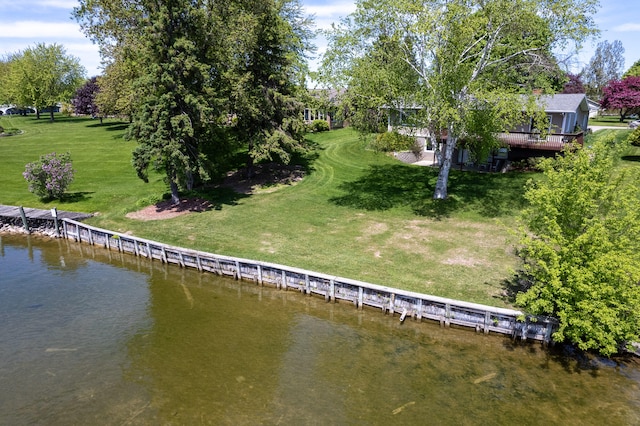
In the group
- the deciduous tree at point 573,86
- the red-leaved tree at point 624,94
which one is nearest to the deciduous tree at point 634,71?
the deciduous tree at point 573,86

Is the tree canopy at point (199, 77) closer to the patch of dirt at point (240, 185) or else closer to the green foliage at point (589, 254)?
the patch of dirt at point (240, 185)

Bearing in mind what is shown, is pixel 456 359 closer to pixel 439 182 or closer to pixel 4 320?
pixel 439 182

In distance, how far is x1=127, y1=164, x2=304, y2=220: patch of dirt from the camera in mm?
29973

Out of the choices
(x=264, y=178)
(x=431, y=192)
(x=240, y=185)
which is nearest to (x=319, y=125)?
(x=264, y=178)

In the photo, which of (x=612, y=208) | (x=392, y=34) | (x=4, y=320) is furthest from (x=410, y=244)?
(x=4, y=320)

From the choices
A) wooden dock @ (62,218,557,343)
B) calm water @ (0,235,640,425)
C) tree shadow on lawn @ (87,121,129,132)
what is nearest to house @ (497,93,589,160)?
wooden dock @ (62,218,557,343)

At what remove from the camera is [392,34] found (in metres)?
27.9

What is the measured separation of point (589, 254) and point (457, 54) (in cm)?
1563

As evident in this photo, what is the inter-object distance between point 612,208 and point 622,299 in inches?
137

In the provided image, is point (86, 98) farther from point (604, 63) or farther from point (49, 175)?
point (604, 63)

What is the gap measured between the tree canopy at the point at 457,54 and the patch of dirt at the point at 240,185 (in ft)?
36.2

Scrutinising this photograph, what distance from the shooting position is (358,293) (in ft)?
63.3

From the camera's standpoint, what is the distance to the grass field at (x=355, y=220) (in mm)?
21156

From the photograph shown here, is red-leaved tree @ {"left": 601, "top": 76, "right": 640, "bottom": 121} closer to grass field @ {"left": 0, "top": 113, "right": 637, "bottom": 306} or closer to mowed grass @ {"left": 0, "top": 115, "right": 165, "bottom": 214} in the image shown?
grass field @ {"left": 0, "top": 113, "right": 637, "bottom": 306}
